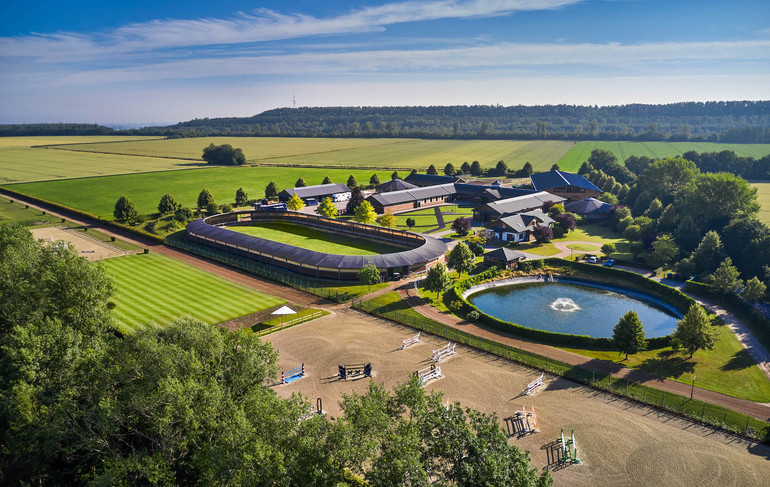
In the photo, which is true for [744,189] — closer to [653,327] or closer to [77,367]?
[653,327]

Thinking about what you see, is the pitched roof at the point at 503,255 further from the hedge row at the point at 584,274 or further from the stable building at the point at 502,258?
the hedge row at the point at 584,274

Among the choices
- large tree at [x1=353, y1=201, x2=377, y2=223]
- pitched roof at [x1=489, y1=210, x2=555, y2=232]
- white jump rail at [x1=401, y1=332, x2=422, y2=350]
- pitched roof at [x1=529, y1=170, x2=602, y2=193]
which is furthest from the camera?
pitched roof at [x1=529, y1=170, x2=602, y2=193]

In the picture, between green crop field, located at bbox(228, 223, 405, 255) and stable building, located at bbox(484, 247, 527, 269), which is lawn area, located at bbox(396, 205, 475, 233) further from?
stable building, located at bbox(484, 247, 527, 269)

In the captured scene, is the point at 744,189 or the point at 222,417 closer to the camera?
the point at 222,417

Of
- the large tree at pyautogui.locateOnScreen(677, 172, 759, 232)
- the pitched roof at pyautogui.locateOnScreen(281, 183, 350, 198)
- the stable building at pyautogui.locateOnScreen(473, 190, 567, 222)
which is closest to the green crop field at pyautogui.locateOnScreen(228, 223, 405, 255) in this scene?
the pitched roof at pyautogui.locateOnScreen(281, 183, 350, 198)

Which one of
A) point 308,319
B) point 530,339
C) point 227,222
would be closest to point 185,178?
point 227,222

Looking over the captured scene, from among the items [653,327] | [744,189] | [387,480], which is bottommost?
[653,327]
